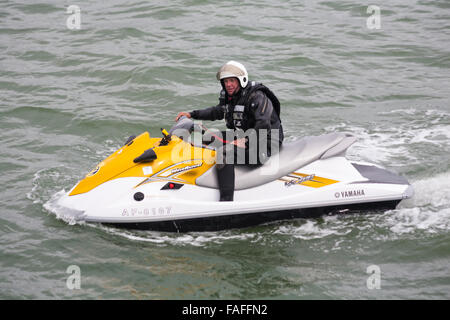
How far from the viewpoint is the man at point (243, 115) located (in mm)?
5551

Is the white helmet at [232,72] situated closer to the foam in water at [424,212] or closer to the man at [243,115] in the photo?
the man at [243,115]

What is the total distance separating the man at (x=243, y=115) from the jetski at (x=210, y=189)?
0.14 metres

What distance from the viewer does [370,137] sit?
8.25m

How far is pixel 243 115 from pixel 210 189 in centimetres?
86

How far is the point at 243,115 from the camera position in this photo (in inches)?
225

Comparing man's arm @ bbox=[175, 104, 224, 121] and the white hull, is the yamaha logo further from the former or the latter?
man's arm @ bbox=[175, 104, 224, 121]

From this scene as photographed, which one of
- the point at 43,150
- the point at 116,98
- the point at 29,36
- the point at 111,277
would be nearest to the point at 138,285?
the point at 111,277

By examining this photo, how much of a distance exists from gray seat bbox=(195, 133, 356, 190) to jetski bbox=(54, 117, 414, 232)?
0.01 m

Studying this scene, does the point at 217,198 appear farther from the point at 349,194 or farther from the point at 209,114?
the point at 349,194

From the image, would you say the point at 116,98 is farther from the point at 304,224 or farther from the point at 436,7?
the point at 436,7
